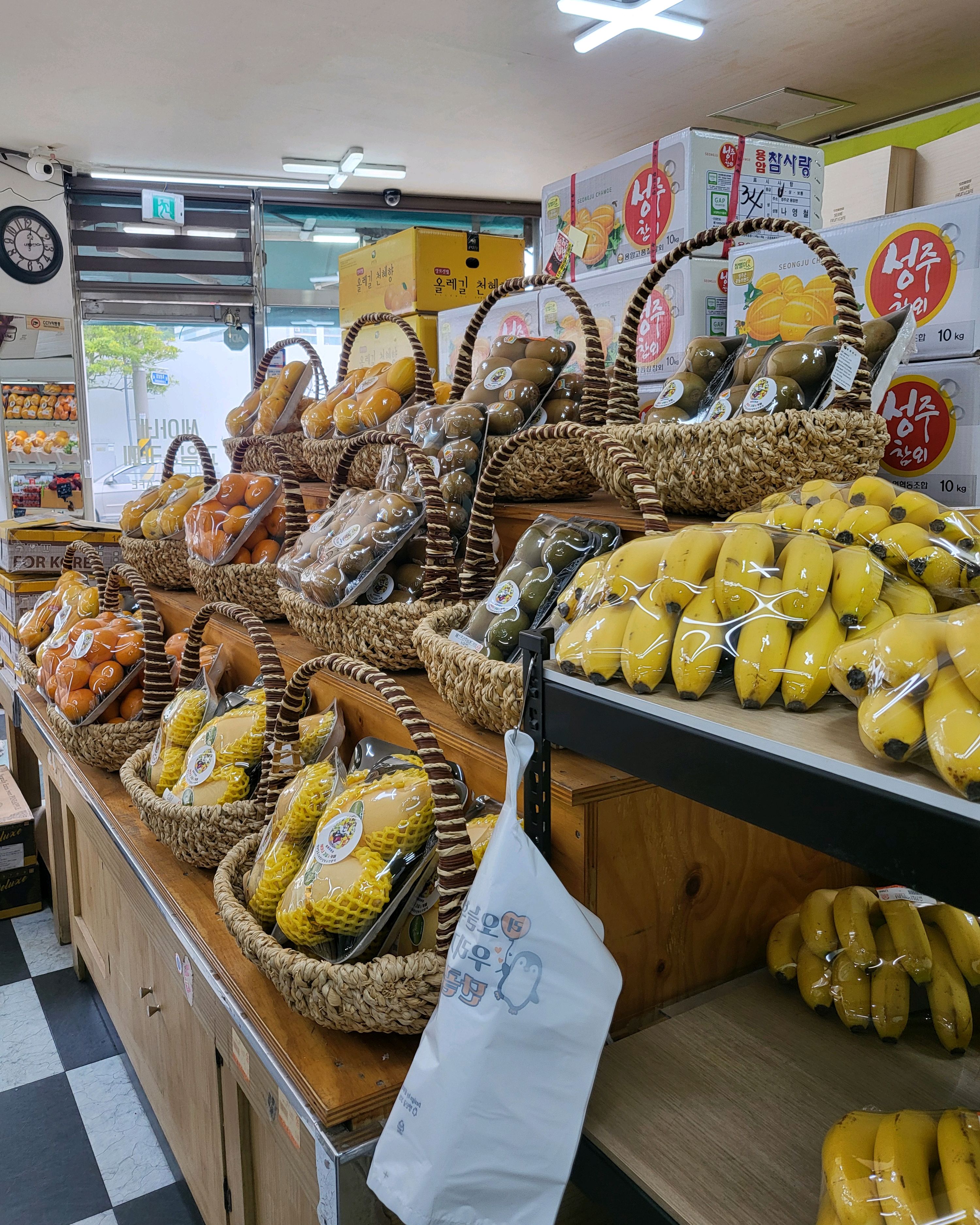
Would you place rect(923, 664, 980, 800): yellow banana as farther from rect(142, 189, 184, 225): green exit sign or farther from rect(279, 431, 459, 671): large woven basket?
rect(142, 189, 184, 225): green exit sign

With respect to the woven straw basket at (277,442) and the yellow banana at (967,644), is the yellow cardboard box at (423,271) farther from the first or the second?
the yellow banana at (967,644)

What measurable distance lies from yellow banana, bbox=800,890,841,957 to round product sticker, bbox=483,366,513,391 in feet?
3.24

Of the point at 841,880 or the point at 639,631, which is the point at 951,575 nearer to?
the point at 639,631

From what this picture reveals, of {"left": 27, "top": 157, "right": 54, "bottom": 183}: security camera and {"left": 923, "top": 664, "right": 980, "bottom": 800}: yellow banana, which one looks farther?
{"left": 27, "top": 157, "right": 54, "bottom": 183}: security camera

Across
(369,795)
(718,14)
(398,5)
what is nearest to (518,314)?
(369,795)

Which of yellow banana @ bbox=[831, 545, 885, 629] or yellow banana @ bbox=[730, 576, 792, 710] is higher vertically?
yellow banana @ bbox=[831, 545, 885, 629]

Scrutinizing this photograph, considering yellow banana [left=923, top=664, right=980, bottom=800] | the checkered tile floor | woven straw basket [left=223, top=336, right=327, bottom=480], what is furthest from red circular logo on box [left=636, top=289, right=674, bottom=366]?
the checkered tile floor

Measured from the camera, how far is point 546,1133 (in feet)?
2.72

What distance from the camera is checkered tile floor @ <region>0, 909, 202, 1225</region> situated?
170cm

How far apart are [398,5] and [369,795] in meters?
3.98

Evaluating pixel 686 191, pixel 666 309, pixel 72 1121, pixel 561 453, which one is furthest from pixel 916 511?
pixel 72 1121

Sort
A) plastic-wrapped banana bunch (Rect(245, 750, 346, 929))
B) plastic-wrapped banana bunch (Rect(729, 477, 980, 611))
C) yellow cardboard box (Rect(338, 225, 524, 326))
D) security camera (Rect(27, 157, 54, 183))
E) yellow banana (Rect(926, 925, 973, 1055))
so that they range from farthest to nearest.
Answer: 1. security camera (Rect(27, 157, 54, 183))
2. yellow cardboard box (Rect(338, 225, 524, 326))
3. plastic-wrapped banana bunch (Rect(245, 750, 346, 929))
4. yellow banana (Rect(926, 925, 973, 1055))
5. plastic-wrapped banana bunch (Rect(729, 477, 980, 611))

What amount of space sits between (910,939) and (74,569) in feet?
8.88

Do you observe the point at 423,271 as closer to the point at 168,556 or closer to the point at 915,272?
the point at 168,556
